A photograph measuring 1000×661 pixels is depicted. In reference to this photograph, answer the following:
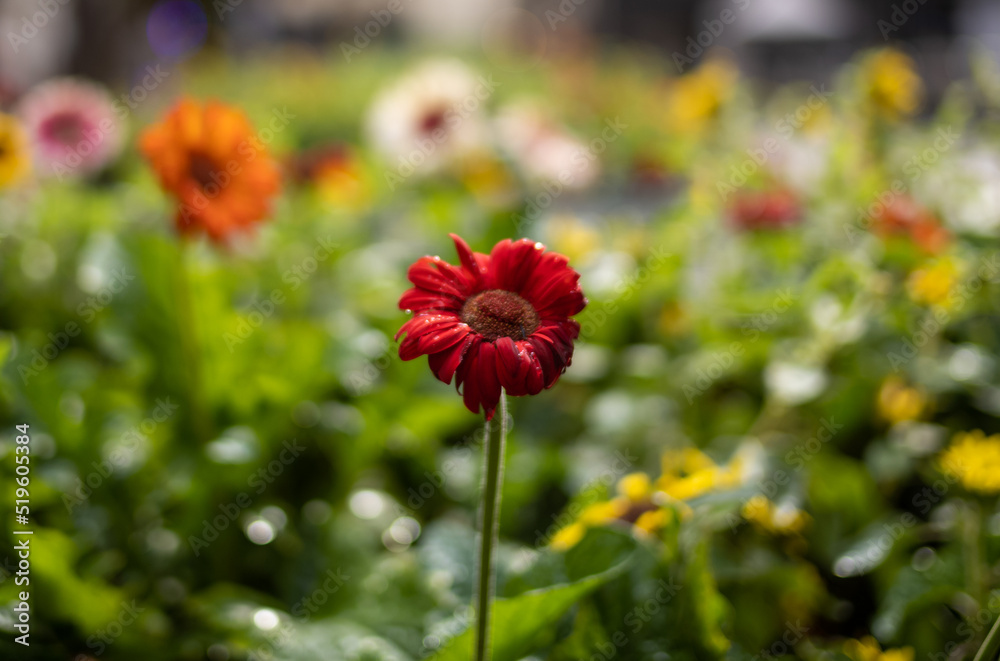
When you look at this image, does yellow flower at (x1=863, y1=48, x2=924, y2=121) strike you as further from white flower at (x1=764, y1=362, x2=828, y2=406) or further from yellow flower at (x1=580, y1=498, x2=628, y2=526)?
yellow flower at (x1=580, y1=498, x2=628, y2=526)

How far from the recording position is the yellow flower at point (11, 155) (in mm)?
1457

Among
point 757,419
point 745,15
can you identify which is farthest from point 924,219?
point 745,15

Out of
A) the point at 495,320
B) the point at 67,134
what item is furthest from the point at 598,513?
the point at 67,134

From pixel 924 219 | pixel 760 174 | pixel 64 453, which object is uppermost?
pixel 760 174

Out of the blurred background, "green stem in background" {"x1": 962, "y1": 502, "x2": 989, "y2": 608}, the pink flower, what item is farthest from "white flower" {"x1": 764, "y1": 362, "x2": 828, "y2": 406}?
the pink flower

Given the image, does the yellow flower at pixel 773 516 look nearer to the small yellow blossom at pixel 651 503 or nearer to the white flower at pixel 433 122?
the small yellow blossom at pixel 651 503

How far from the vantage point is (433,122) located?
197cm

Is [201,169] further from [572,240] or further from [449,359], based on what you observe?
[572,240]

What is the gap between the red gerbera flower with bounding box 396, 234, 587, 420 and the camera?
0.54 meters

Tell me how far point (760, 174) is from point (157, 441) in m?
1.34

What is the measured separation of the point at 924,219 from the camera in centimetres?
123

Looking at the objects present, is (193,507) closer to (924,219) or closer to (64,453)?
(64,453)

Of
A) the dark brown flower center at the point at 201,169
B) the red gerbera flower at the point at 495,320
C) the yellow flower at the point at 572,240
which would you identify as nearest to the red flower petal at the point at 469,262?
the red gerbera flower at the point at 495,320

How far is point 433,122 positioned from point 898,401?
51.1 inches
